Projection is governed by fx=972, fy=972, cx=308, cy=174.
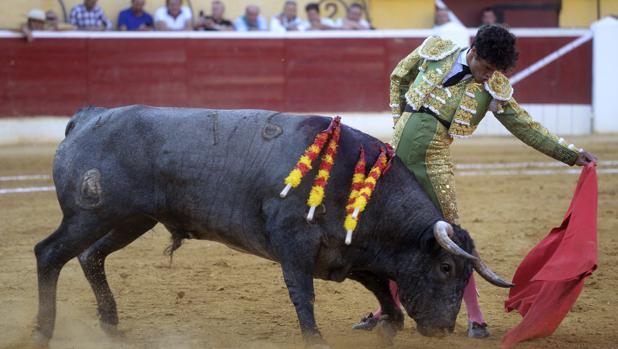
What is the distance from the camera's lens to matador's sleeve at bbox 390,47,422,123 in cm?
385

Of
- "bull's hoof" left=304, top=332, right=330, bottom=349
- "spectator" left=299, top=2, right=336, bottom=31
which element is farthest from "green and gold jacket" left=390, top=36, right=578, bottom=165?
"spectator" left=299, top=2, right=336, bottom=31

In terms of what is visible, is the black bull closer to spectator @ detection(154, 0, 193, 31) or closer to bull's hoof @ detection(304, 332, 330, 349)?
bull's hoof @ detection(304, 332, 330, 349)

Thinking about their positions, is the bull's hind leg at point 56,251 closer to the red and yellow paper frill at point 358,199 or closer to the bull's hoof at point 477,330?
the red and yellow paper frill at point 358,199

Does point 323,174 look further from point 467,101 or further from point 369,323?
point 369,323

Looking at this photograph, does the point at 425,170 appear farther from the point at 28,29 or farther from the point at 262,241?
the point at 28,29

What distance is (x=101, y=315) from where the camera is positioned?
391 centimetres

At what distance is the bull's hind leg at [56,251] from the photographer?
365 centimetres

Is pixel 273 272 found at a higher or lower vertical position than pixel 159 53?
lower

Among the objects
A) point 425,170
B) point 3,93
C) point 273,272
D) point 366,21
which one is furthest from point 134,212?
point 366,21

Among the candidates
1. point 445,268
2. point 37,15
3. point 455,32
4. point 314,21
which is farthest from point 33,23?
point 445,268

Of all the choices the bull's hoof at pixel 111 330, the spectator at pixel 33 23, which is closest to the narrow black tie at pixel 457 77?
the bull's hoof at pixel 111 330

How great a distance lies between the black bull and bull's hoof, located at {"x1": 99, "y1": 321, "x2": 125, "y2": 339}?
237mm

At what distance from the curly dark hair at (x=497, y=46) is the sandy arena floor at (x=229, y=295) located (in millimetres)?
1105

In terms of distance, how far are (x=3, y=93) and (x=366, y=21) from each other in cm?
460
